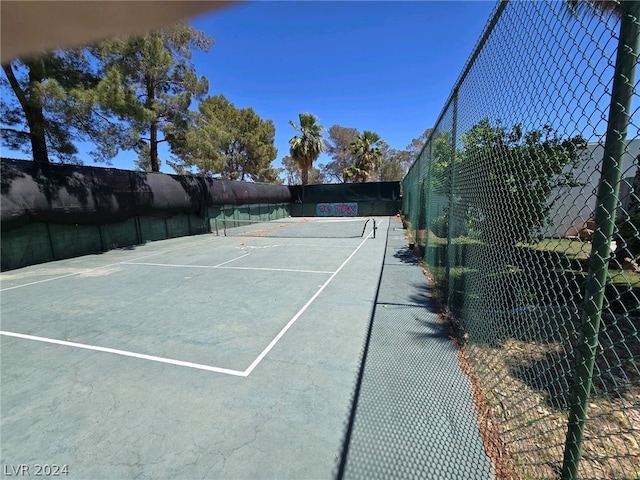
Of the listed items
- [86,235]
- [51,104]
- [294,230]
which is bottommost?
[294,230]

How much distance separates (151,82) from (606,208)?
18923 mm

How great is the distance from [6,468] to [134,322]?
2.63m

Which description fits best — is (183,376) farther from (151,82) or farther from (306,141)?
(306,141)

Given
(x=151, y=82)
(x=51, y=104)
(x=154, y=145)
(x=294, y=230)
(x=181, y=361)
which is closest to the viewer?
(x=181, y=361)

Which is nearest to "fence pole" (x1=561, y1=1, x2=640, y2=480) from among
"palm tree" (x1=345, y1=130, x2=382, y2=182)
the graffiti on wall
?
the graffiti on wall

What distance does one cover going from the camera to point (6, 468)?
7.27ft

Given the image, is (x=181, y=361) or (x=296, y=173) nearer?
(x=181, y=361)

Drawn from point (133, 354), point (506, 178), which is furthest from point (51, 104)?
point (506, 178)

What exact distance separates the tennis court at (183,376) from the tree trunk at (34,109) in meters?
7.07

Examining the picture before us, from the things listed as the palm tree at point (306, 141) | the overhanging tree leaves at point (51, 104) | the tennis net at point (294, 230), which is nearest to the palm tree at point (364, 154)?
the palm tree at point (306, 141)

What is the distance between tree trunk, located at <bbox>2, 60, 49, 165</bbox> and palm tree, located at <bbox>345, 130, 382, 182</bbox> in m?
25.8

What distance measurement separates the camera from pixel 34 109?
422 inches

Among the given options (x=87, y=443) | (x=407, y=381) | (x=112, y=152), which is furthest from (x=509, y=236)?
(x=112, y=152)

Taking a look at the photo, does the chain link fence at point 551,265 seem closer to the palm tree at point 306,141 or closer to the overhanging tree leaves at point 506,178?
the overhanging tree leaves at point 506,178
